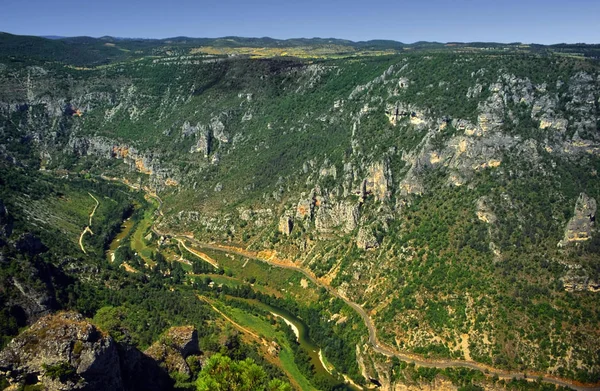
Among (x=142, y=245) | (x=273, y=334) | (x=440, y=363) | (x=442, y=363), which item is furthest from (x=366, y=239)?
(x=142, y=245)

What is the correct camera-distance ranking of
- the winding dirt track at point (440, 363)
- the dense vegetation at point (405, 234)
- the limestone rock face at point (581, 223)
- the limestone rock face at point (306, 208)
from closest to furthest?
the winding dirt track at point (440, 363), the dense vegetation at point (405, 234), the limestone rock face at point (581, 223), the limestone rock face at point (306, 208)

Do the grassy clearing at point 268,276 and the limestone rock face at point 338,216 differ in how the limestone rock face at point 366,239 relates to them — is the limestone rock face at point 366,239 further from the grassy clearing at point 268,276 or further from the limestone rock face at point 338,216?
the grassy clearing at point 268,276

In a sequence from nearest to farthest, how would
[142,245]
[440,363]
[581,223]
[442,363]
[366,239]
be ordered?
[442,363] < [440,363] < [581,223] < [366,239] < [142,245]

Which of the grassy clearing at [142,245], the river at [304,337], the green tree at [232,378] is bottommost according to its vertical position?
the river at [304,337]

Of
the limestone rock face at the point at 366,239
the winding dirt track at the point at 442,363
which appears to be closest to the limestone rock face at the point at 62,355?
the winding dirt track at the point at 442,363

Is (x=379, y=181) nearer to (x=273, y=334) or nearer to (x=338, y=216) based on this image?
(x=338, y=216)

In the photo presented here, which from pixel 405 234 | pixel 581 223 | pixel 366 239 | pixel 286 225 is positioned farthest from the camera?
pixel 286 225
